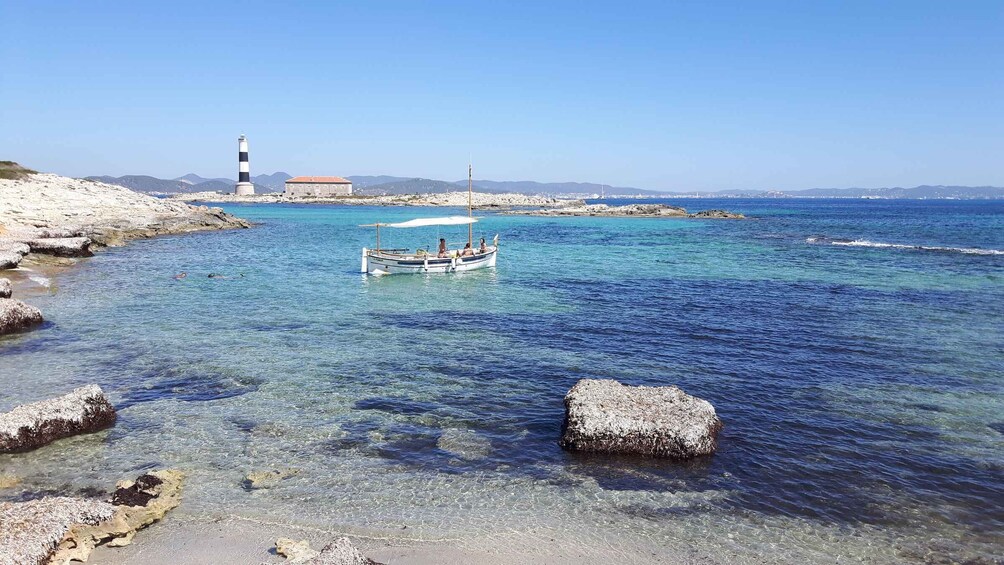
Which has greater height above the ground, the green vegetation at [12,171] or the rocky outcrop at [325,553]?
the green vegetation at [12,171]

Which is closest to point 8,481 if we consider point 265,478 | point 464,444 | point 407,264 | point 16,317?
point 265,478

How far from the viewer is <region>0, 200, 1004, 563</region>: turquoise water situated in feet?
30.4

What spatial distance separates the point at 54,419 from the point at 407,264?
25755 millimetres

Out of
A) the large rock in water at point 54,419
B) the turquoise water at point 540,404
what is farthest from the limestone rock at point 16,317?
the large rock in water at point 54,419

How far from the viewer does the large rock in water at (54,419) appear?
1084 cm

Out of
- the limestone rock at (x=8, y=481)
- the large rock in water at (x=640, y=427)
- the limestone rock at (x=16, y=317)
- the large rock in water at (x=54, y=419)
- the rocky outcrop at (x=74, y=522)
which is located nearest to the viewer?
the rocky outcrop at (x=74, y=522)

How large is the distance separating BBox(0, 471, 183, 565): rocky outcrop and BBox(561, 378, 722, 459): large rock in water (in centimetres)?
684

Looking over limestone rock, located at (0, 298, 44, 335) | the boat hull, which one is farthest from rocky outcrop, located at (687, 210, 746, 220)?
limestone rock, located at (0, 298, 44, 335)

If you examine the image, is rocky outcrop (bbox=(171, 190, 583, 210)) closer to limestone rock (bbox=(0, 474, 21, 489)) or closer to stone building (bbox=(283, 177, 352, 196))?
stone building (bbox=(283, 177, 352, 196))

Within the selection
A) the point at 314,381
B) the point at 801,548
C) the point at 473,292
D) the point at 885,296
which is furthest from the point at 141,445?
the point at 885,296

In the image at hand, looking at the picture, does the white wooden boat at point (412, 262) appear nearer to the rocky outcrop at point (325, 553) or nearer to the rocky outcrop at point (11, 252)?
the rocky outcrop at point (11, 252)

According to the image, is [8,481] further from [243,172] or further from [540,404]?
[243,172]

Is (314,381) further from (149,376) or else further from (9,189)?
(9,189)

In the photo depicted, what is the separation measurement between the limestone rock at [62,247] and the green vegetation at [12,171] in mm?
32763
